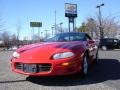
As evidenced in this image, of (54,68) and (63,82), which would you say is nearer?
(54,68)

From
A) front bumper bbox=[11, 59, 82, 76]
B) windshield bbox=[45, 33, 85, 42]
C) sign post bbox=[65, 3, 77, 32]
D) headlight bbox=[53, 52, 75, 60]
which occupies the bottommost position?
front bumper bbox=[11, 59, 82, 76]

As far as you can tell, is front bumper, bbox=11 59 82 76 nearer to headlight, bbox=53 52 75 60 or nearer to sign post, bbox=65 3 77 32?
headlight, bbox=53 52 75 60

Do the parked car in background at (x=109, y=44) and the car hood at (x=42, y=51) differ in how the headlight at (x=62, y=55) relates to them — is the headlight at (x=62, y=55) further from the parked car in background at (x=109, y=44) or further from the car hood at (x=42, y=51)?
the parked car in background at (x=109, y=44)

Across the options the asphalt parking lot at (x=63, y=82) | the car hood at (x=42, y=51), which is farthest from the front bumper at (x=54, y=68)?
the asphalt parking lot at (x=63, y=82)

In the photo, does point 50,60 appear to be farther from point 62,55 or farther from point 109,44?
point 109,44

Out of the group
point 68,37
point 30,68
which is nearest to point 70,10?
point 68,37

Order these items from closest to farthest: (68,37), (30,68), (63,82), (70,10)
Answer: (30,68), (63,82), (68,37), (70,10)

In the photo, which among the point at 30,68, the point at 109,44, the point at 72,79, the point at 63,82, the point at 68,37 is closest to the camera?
the point at 30,68

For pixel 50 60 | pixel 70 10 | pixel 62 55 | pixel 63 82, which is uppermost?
pixel 70 10

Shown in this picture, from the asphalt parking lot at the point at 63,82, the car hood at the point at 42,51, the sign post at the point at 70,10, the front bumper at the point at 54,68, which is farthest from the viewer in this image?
the sign post at the point at 70,10

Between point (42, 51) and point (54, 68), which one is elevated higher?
point (42, 51)

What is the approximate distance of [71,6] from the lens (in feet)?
159

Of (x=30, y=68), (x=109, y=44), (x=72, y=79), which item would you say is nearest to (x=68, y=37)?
(x=72, y=79)

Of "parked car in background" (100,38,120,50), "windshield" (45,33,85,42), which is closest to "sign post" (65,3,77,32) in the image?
"parked car in background" (100,38,120,50)
